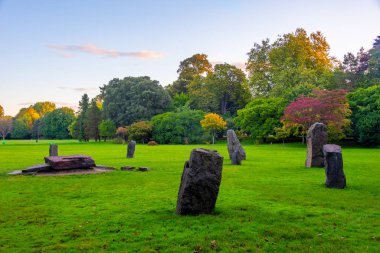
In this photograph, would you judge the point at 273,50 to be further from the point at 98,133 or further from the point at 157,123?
the point at 98,133

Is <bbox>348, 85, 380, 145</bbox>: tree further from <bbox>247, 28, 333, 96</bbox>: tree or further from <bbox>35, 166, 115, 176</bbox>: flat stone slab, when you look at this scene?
<bbox>35, 166, 115, 176</bbox>: flat stone slab

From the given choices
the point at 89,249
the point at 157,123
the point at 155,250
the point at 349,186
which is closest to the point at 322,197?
the point at 349,186

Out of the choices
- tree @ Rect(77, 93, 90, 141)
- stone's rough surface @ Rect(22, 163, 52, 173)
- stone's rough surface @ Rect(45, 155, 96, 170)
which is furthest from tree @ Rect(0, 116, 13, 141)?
stone's rough surface @ Rect(22, 163, 52, 173)

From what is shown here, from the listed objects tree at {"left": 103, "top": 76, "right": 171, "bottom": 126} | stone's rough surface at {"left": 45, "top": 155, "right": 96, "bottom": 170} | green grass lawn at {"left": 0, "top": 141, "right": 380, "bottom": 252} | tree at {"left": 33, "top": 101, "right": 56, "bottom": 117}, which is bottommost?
green grass lawn at {"left": 0, "top": 141, "right": 380, "bottom": 252}

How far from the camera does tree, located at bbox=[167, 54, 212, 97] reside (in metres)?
94.5

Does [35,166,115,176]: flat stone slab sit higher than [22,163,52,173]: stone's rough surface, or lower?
lower

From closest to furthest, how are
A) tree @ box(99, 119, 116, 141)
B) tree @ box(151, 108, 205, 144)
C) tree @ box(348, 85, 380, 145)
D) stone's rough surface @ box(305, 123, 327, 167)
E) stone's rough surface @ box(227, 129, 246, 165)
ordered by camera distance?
1. stone's rough surface @ box(305, 123, 327, 167)
2. stone's rough surface @ box(227, 129, 246, 165)
3. tree @ box(348, 85, 380, 145)
4. tree @ box(151, 108, 205, 144)
5. tree @ box(99, 119, 116, 141)

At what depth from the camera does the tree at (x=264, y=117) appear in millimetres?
51156

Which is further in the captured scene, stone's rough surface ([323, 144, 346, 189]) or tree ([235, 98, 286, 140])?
tree ([235, 98, 286, 140])

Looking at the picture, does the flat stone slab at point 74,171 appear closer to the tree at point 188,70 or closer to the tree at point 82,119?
the tree at point 82,119

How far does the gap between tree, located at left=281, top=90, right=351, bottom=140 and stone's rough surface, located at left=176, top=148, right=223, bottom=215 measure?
33.8 metres

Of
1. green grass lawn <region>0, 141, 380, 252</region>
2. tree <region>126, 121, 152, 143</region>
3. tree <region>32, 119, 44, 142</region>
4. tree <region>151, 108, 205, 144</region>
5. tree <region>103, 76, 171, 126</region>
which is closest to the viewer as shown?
green grass lawn <region>0, 141, 380, 252</region>

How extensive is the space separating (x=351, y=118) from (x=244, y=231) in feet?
138

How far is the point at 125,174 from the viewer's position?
57.6 feet
